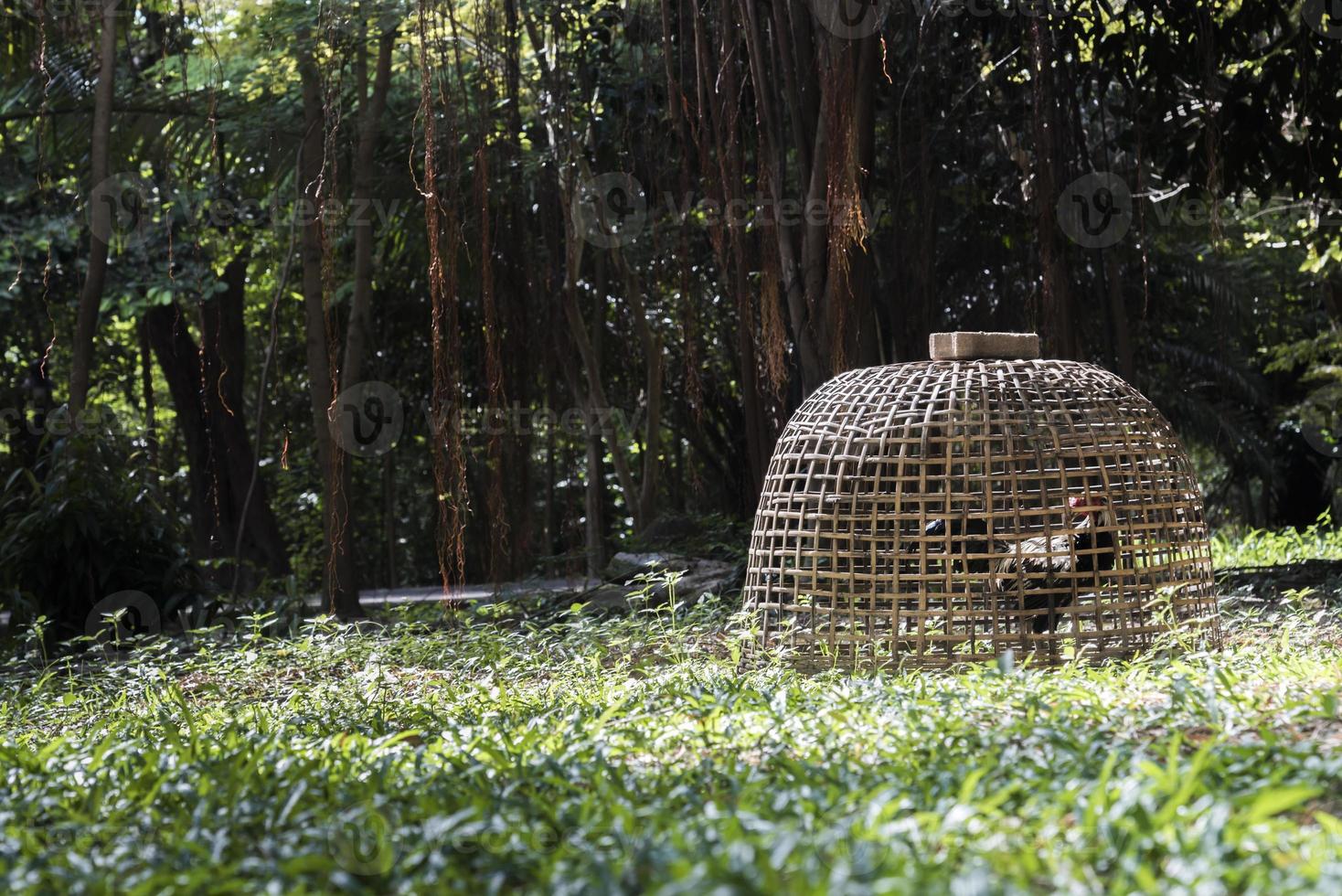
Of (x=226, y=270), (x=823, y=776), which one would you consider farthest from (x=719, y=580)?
(x=226, y=270)

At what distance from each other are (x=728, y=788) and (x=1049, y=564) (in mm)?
1705

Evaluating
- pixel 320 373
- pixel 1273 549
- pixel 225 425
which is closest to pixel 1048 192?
pixel 320 373

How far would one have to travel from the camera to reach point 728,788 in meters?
2.22

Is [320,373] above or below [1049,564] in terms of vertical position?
above

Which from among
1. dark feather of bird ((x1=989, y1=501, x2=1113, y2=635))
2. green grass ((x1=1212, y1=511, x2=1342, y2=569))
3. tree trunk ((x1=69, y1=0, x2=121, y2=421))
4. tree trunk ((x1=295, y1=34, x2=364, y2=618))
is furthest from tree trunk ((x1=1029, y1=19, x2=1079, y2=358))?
tree trunk ((x1=69, y1=0, x2=121, y2=421))

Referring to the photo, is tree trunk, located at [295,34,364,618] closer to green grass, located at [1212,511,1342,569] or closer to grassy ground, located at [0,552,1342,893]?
grassy ground, located at [0,552,1342,893]

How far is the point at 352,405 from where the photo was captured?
7348mm

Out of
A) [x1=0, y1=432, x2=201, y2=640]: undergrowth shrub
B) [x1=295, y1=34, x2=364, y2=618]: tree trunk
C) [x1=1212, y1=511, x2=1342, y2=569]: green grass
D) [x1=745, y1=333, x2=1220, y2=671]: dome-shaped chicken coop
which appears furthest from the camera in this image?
[x1=1212, y1=511, x2=1342, y2=569]: green grass

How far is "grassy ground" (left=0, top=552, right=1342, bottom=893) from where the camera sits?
1.73 m

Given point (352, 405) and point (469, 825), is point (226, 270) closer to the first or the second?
point (352, 405)

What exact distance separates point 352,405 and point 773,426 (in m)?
2.29

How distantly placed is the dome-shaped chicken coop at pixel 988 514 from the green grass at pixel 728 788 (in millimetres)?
187

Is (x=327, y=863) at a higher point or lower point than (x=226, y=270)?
lower

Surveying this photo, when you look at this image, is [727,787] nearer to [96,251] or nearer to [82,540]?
[82,540]
